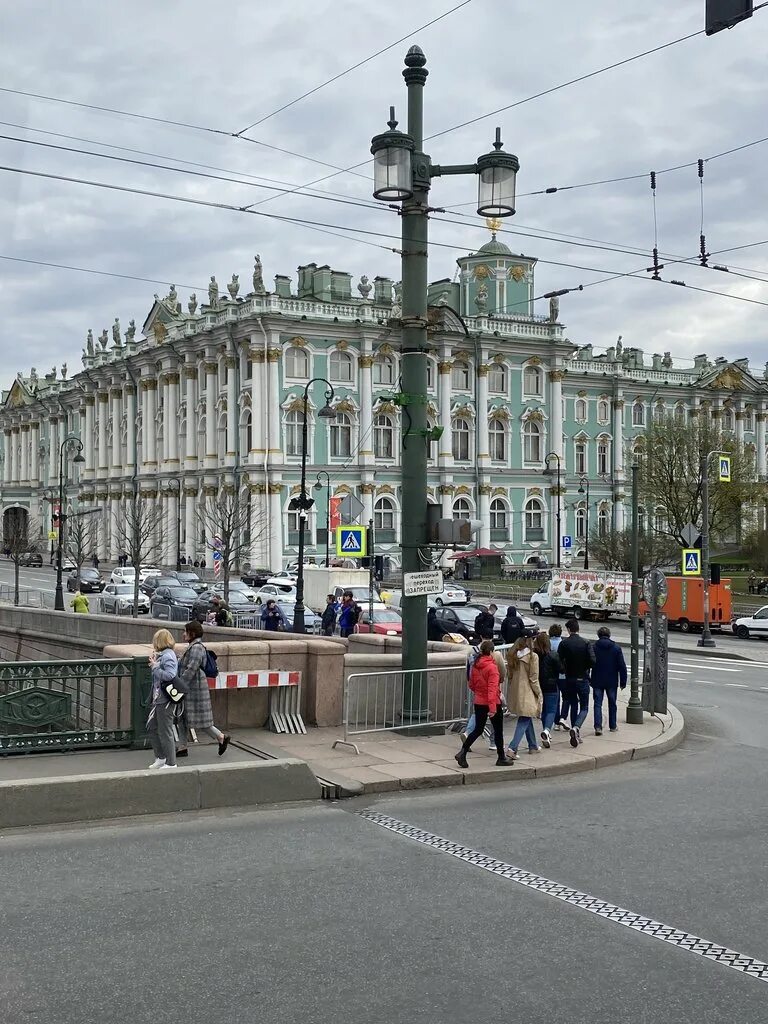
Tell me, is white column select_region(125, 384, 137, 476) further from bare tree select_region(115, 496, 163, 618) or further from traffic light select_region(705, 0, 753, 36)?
traffic light select_region(705, 0, 753, 36)

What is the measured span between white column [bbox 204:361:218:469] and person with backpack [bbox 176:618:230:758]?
65.4 meters

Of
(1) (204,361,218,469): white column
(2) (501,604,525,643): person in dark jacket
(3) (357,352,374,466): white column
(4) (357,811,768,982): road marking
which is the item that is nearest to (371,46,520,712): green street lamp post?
(4) (357,811,768,982): road marking

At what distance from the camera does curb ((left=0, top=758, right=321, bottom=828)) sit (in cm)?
1052

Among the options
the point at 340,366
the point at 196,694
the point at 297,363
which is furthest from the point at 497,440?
the point at 196,694

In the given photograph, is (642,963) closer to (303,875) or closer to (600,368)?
(303,875)

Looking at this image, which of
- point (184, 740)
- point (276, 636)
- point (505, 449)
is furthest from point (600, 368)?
Answer: point (184, 740)

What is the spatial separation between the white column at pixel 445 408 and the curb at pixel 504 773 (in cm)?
6354

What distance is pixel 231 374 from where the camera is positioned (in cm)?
7556

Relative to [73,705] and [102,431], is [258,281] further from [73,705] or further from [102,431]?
[73,705]

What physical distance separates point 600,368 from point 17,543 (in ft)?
155

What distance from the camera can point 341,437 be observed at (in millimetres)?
76250

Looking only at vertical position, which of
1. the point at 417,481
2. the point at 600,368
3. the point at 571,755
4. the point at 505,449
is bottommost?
the point at 571,755

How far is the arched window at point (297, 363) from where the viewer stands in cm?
7388

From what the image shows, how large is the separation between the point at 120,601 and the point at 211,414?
29.0m
